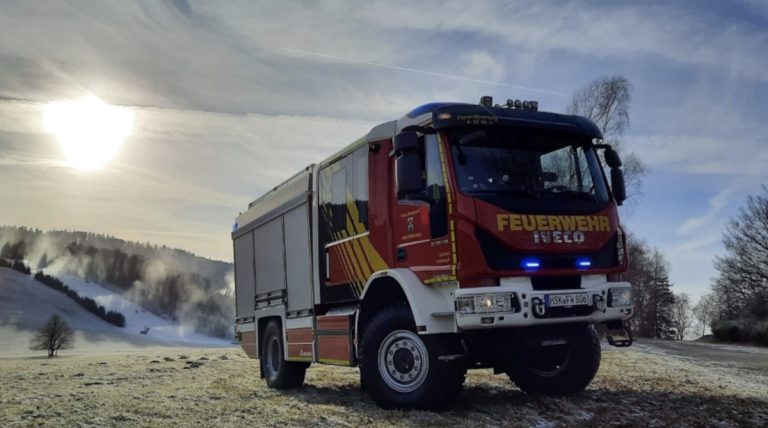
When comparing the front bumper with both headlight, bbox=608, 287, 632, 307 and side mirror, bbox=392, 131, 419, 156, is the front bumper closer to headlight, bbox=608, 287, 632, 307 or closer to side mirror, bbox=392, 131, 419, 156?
headlight, bbox=608, 287, 632, 307

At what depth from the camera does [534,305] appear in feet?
22.9

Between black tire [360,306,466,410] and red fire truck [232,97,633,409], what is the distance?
0.01 meters

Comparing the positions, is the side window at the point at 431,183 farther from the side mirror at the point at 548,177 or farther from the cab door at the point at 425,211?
the side mirror at the point at 548,177

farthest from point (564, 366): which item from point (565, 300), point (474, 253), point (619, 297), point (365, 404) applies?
point (474, 253)

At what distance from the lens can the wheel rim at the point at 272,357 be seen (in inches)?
460

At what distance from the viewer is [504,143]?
771cm

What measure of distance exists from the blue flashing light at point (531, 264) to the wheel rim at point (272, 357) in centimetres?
595

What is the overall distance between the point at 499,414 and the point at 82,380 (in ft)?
33.0

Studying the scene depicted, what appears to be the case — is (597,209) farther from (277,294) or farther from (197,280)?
(197,280)

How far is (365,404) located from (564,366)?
9.18 ft

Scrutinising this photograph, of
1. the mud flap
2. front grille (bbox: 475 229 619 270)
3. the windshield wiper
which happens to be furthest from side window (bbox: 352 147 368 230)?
the mud flap

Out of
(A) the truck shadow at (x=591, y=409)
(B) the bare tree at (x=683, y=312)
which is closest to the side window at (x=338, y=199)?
(A) the truck shadow at (x=591, y=409)

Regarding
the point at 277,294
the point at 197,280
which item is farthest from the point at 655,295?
the point at 197,280

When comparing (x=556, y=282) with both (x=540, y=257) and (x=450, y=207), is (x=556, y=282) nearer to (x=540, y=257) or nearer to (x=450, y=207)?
(x=540, y=257)
